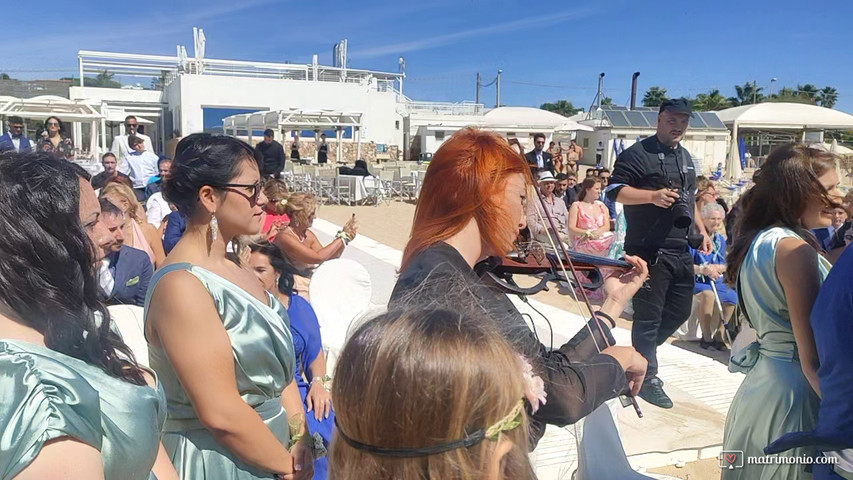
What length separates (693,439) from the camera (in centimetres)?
392

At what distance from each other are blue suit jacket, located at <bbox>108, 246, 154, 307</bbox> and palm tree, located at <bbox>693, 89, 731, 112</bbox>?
6584 cm

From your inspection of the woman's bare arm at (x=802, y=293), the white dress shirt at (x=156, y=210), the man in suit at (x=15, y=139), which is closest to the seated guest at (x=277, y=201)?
the man in suit at (x=15, y=139)

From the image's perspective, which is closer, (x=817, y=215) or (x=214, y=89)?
(x=817, y=215)

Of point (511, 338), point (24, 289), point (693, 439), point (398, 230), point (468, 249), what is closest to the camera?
point (24, 289)

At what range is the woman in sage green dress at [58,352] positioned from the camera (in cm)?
112

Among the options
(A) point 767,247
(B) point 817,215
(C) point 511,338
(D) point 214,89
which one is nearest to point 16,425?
(C) point 511,338

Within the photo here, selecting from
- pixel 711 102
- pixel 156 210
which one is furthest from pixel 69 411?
pixel 711 102

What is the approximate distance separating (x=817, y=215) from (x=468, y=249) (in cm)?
155

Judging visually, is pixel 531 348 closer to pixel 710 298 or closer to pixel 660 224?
pixel 660 224

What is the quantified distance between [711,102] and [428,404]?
228 feet

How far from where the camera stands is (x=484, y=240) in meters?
1.84

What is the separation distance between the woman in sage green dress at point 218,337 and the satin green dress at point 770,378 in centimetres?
176

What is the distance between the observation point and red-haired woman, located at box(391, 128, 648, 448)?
61.3 inches

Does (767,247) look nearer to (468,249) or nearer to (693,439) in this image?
(468,249)
